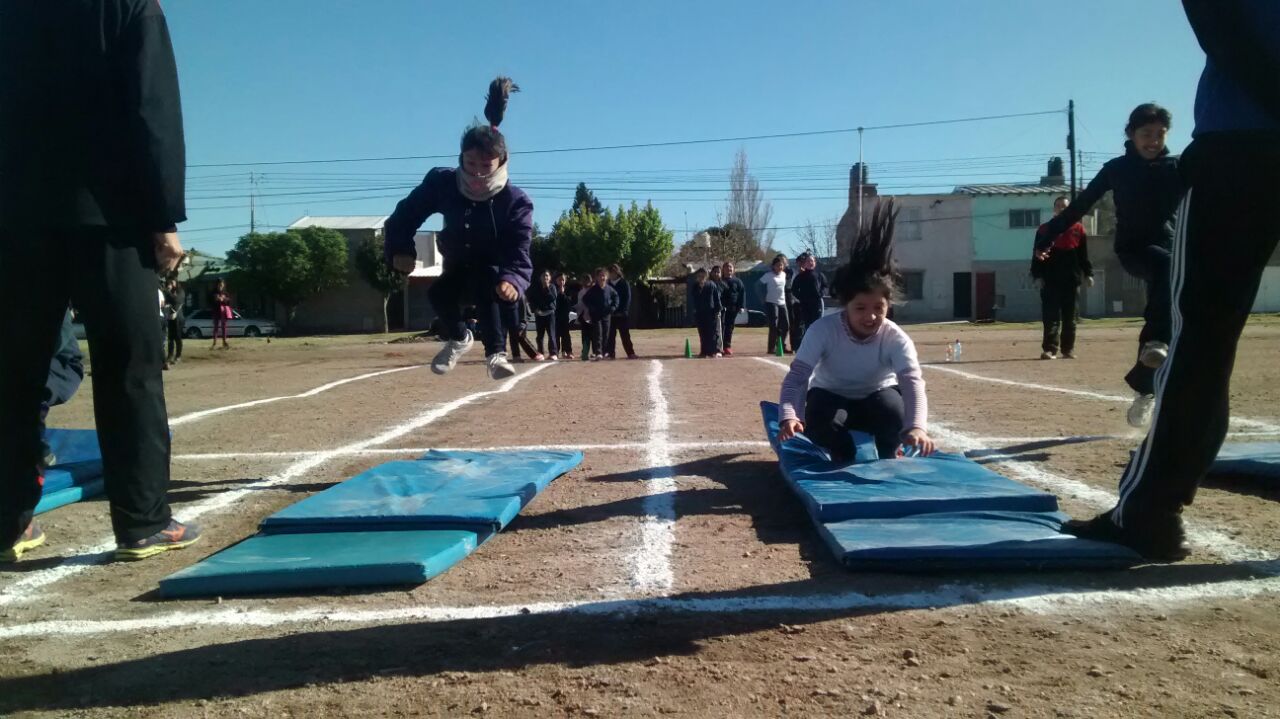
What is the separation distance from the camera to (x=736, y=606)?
9.93 feet

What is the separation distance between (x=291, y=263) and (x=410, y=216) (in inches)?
1982

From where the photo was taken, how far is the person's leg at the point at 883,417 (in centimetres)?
523

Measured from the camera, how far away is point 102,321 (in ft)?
12.0

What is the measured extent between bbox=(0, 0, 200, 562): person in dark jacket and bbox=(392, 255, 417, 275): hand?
196cm

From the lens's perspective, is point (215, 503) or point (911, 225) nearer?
point (215, 503)

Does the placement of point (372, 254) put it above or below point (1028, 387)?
above

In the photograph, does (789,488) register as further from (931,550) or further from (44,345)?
(44,345)

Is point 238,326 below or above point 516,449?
above

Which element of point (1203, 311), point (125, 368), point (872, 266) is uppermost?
point (872, 266)

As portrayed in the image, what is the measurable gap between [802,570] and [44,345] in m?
3.15

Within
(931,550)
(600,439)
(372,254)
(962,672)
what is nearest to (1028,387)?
(600,439)

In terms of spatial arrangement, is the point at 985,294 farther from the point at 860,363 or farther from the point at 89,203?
the point at 89,203

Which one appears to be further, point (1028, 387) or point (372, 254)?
point (372, 254)

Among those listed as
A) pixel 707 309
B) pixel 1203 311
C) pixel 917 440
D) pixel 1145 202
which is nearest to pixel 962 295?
pixel 707 309
